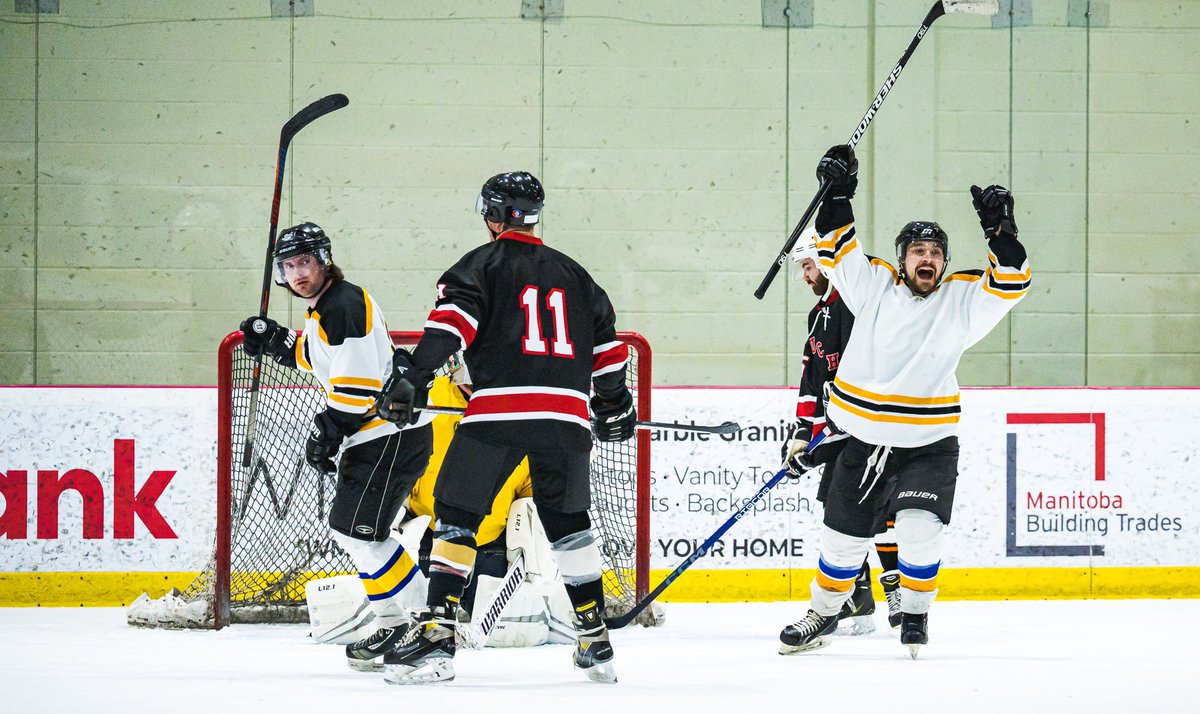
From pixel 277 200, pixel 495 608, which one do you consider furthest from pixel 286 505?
pixel 495 608

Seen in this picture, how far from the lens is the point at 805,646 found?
3828 mm

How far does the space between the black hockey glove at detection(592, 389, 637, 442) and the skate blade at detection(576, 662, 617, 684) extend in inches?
21.6

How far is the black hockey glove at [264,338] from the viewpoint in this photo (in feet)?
12.1

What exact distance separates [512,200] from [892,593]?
192 centimetres

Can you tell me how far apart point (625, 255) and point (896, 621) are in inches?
104

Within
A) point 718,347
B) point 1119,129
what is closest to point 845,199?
point 718,347

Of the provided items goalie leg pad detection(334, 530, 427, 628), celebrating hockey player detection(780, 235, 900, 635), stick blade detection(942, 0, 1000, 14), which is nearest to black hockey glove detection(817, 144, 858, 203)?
celebrating hockey player detection(780, 235, 900, 635)

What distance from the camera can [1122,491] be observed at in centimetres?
511

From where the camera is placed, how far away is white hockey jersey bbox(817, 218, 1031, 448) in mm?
3660

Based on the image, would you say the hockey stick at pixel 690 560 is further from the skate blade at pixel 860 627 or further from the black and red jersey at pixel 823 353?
the skate blade at pixel 860 627

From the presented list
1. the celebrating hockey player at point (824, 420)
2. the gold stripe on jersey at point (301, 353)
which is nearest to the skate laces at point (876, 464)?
the celebrating hockey player at point (824, 420)

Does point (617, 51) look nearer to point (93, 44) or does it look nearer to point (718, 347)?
point (718, 347)

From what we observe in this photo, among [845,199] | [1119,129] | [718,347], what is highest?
[1119,129]

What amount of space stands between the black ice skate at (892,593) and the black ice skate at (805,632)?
0.46 meters
